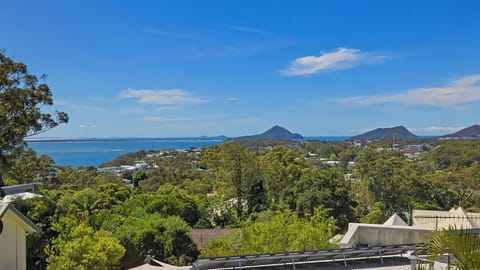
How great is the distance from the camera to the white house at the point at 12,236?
9.73m

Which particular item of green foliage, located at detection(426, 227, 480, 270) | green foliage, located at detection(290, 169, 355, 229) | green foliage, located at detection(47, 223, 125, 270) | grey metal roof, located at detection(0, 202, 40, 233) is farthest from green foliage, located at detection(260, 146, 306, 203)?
green foliage, located at detection(426, 227, 480, 270)

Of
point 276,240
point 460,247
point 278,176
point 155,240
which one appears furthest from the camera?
point 278,176

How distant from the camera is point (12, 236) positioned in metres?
10.1

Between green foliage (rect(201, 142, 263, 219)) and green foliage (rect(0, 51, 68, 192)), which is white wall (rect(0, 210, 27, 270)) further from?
green foliage (rect(201, 142, 263, 219))

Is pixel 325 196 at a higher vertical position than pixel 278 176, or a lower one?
lower

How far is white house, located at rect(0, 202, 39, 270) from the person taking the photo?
9727 millimetres

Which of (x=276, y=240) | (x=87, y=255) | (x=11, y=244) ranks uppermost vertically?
(x=11, y=244)

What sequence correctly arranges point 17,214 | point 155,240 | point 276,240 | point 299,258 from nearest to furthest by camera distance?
1. point 299,258
2. point 17,214
3. point 276,240
4. point 155,240

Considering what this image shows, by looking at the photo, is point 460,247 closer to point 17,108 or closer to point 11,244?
point 11,244

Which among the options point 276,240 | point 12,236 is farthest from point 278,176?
point 12,236

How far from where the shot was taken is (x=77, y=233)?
1438cm

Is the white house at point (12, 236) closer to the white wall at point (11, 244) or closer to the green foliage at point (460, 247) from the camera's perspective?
the white wall at point (11, 244)

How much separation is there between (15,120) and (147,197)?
10402mm

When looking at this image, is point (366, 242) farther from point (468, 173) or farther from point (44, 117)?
point (468, 173)
